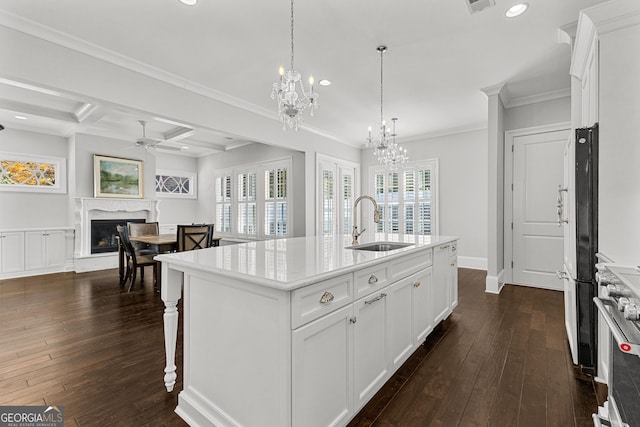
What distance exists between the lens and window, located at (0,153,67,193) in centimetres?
523

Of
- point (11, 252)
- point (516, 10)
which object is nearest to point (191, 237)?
point (11, 252)

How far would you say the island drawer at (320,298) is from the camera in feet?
3.91

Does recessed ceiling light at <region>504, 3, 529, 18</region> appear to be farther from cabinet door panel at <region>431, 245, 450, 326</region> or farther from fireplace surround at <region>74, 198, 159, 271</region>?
fireplace surround at <region>74, 198, 159, 271</region>

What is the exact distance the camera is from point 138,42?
2.81m

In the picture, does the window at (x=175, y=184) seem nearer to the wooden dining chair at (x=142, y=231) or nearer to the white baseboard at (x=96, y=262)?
the white baseboard at (x=96, y=262)

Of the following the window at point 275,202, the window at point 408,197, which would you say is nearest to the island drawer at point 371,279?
the window at point 275,202

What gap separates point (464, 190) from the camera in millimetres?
5832

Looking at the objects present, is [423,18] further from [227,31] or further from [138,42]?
[138,42]

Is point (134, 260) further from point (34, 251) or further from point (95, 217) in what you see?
point (34, 251)

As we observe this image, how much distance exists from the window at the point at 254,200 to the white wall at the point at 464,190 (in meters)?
3.23

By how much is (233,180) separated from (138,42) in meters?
4.42

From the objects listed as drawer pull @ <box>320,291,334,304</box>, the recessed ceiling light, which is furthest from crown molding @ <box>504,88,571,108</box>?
drawer pull @ <box>320,291,334,304</box>

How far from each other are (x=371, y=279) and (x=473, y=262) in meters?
4.95

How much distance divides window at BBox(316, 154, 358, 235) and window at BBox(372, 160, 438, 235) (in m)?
0.69
